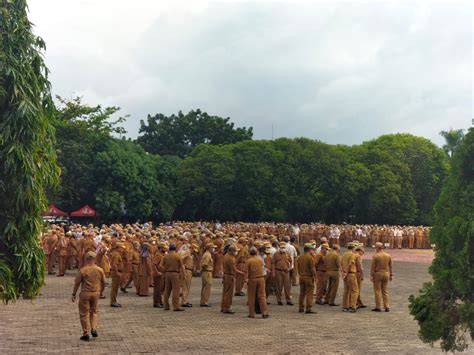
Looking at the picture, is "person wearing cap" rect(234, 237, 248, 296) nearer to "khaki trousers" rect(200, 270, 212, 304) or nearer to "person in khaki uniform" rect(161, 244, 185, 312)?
"khaki trousers" rect(200, 270, 212, 304)

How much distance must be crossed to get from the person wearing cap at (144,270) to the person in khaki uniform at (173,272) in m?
2.78

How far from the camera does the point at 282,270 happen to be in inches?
701

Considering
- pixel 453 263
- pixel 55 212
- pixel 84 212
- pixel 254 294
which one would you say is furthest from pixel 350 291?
pixel 55 212

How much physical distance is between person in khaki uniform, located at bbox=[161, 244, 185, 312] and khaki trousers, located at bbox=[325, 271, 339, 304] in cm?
425

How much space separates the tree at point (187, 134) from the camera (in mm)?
71125

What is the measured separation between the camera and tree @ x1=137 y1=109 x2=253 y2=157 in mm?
71125

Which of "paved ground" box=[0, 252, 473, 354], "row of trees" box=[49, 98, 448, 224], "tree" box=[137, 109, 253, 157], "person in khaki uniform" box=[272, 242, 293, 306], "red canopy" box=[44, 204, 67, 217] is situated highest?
"tree" box=[137, 109, 253, 157]

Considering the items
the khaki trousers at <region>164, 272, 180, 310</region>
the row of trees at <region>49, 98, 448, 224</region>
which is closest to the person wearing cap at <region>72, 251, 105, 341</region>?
the khaki trousers at <region>164, 272, 180, 310</region>

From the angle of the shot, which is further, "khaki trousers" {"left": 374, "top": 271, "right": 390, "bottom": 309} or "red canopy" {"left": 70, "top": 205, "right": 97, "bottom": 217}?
"red canopy" {"left": 70, "top": 205, "right": 97, "bottom": 217}

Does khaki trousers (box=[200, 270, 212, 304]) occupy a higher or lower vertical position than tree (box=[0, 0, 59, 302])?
lower

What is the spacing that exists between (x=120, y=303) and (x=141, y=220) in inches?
1287

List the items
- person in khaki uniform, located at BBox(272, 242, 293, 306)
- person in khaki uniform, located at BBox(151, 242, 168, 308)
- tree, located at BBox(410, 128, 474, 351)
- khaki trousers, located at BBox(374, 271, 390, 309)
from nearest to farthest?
tree, located at BBox(410, 128, 474, 351) < khaki trousers, located at BBox(374, 271, 390, 309) < person in khaki uniform, located at BBox(151, 242, 168, 308) < person in khaki uniform, located at BBox(272, 242, 293, 306)

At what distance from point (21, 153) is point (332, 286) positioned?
35.5 ft

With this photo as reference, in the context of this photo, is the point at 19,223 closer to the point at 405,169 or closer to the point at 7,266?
the point at 7,266
